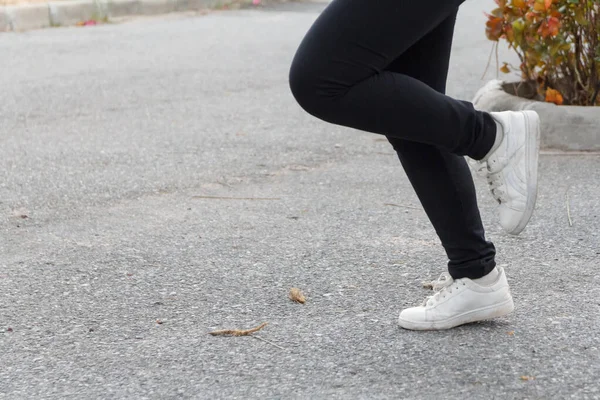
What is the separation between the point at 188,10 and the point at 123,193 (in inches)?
367

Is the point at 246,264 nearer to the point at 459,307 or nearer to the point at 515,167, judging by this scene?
the point at 459,307

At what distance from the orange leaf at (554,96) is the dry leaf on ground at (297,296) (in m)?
2.44

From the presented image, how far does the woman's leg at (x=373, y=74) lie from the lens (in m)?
2.03

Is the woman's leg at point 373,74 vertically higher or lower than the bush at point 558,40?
higher

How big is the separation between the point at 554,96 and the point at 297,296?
249 cm

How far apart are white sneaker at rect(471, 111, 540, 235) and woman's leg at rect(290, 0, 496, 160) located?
0.15 meters

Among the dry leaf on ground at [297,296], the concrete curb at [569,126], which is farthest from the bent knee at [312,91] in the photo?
the concrete curb at [569,126]

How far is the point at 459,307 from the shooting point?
7.79ft

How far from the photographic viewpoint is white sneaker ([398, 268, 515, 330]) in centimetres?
237

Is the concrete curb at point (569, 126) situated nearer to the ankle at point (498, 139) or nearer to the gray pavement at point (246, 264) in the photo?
the gray pavement at point (246, 264)

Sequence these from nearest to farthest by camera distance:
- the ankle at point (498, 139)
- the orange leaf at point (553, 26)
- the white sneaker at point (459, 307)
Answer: the ankle at point (498, 139) → the white sneaker at point (459, 307) → the orange leaf at point (553, 26)

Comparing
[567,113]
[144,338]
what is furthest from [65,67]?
[144,338]

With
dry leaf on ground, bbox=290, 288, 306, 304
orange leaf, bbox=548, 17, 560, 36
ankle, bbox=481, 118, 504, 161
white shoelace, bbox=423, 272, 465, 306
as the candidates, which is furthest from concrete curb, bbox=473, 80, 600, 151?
ankle, bbox=481, 118, 504, 161

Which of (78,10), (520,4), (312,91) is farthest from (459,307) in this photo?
(78,10)
